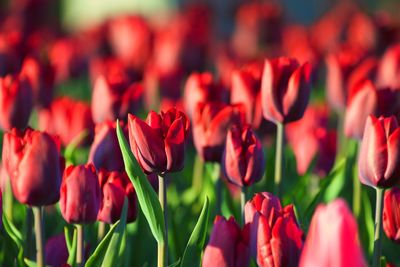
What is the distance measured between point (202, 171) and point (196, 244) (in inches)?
24.9

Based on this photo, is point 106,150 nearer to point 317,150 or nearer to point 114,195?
point 114,195

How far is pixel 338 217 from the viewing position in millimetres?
678

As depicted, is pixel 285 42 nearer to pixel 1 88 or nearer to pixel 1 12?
pixel 1 12

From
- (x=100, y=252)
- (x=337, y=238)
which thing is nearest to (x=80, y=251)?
(x=100, y=252)

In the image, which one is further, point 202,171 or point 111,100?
point 202,171

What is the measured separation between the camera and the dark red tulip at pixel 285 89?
134cm

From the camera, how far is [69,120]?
65.4 inches

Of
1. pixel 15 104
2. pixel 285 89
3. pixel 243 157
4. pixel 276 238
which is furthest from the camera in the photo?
pixel 15 104

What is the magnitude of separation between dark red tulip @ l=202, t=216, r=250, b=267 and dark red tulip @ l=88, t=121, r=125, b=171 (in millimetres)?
341

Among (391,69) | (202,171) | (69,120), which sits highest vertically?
(391,69)

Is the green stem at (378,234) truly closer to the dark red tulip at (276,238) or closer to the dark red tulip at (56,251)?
the dark red tulip at (276,238)

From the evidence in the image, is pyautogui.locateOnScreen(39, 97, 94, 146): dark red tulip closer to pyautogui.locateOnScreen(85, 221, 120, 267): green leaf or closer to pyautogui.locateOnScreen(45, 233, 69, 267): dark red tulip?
pyautogui.locateOnScreen(45, 233, 69, 267): dark red tulip

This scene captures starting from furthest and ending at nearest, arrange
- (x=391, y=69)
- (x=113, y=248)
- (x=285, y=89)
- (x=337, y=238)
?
(x=391, y=69)
(x=285, y=89)
(x=113, y=248)
(x=337, y=238)

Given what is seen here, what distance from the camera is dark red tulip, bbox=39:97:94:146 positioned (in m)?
1.61
